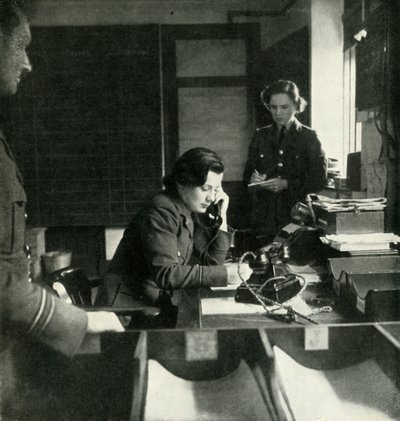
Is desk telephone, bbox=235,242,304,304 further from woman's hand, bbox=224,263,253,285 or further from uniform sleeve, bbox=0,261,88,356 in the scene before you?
uniform sleeve, bbox=0,261,88,356

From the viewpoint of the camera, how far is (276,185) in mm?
3438

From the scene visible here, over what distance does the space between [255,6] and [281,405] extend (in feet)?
15.9

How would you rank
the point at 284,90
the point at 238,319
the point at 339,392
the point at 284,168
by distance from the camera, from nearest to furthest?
the point at 339,392 < the point at 238,319 < the point at 284,90 < the point at 284,168

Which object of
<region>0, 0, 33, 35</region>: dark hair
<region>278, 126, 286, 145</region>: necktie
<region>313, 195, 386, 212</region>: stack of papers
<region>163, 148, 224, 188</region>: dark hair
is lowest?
<region>313, 195, 386, 212</region>: stack of papers

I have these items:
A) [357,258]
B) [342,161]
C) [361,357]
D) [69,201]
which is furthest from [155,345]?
[69,201]

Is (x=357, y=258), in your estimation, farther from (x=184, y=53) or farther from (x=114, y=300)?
(x=184, y=53)

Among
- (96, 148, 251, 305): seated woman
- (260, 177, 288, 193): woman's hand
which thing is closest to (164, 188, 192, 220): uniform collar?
(96, 148, 251, 305): seated woman

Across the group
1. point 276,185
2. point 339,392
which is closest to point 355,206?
point 276,185

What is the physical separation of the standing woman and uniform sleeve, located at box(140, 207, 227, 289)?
4.29 ft

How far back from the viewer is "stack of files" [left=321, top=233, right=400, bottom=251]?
7.09ft

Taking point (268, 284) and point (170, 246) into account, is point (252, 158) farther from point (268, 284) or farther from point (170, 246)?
point (268, 284)

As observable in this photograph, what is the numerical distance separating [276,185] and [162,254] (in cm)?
147

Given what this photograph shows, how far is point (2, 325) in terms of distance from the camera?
3.34 ft

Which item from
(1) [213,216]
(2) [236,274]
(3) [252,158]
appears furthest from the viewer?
(3) [252,158]
